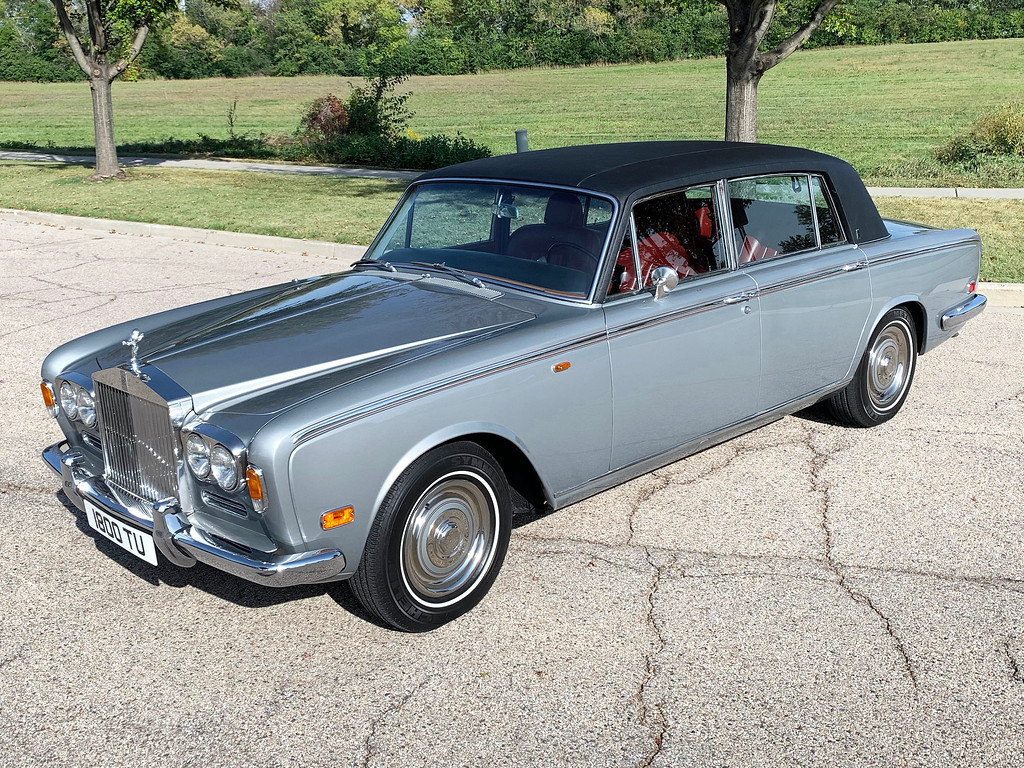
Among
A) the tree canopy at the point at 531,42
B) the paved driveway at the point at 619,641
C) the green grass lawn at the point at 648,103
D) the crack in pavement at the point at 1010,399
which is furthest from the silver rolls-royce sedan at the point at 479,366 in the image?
the tree canopy at the point at 531,42

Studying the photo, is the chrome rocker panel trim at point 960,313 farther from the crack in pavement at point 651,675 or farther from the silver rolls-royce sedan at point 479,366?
the crack in pavement at point 651,675

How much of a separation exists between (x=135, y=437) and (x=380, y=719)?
1.43 meters

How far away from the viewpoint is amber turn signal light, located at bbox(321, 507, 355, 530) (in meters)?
3.41

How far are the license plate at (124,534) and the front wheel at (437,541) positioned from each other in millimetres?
779

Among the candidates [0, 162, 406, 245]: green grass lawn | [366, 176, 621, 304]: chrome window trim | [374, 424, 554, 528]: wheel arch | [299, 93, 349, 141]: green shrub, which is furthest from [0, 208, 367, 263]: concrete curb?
[299, 93, 349, 141]: green shrub

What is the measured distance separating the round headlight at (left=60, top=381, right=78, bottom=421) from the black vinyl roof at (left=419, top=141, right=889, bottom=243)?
2.01 metres

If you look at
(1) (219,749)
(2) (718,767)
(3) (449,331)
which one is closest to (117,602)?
(1) (219,749)

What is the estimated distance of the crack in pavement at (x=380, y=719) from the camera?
3.15 metres

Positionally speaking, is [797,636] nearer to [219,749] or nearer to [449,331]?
[449,331]

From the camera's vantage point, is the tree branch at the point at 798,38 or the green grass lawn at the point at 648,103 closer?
the tree branch at the point at 798,38

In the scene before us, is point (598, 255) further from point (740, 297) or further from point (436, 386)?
point (436, 386)

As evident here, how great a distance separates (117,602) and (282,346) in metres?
1.26

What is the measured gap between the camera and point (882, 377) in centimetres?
584

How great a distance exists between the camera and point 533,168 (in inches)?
189
